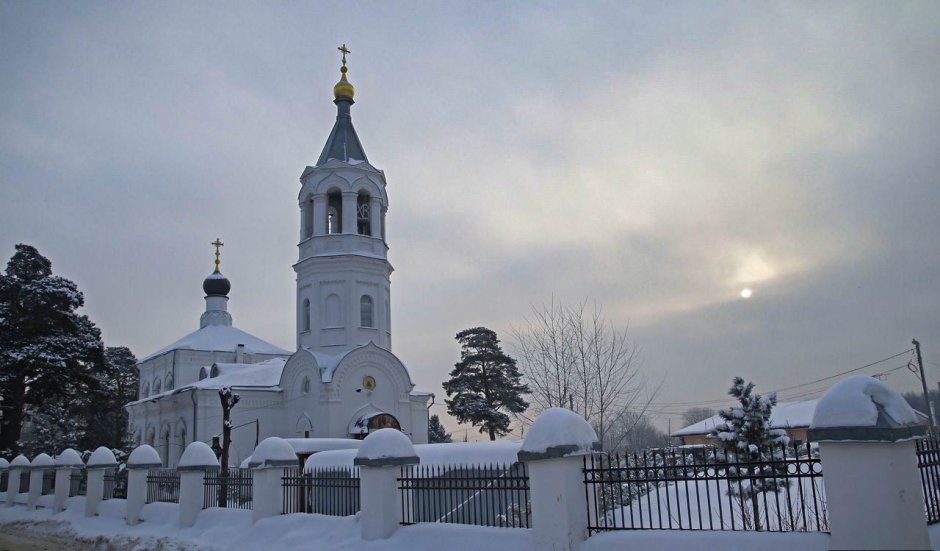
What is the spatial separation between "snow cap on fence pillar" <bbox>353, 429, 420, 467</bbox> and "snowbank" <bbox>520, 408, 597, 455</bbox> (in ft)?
8.50

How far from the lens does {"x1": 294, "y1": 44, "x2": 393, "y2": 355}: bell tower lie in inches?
1093

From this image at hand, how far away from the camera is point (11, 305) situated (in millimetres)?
28562

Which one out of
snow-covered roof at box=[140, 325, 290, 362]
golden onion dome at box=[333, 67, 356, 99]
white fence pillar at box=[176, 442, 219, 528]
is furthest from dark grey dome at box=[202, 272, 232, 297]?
white fence pillar at box=[176, 442, 219, 528]

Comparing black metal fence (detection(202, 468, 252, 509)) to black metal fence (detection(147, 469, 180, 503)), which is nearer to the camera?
black metal fence (detection(202, 468, 252, 509))

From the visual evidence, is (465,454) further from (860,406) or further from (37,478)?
(37,478)

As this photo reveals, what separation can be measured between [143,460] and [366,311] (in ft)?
42.1

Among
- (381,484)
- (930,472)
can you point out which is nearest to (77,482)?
(381,484)

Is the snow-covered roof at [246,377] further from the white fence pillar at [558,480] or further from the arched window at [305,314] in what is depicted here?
the white fence pillar at [558,480]

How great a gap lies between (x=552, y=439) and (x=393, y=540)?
3167mm

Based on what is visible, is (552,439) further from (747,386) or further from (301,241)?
(301,241)

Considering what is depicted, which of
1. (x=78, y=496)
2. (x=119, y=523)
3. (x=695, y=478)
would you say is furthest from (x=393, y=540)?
(x=78, y=496)

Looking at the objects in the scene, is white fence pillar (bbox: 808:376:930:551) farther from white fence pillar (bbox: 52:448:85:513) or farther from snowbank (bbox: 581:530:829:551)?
white fence pillar (bbox: 52:448:85:513)

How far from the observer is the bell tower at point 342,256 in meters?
27.8

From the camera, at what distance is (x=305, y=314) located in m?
28.7
